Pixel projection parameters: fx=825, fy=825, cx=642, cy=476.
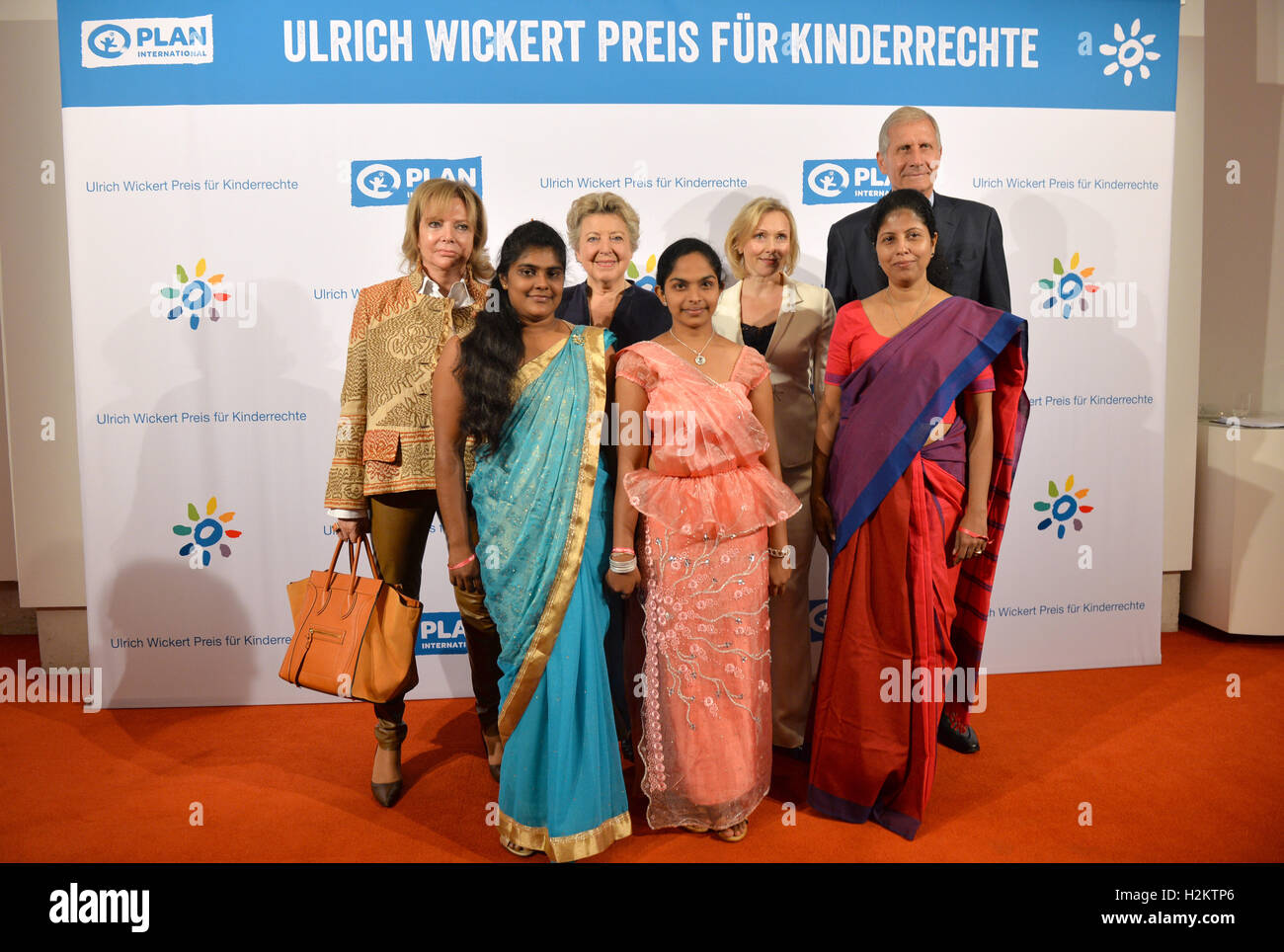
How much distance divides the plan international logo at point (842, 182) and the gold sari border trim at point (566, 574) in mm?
1688

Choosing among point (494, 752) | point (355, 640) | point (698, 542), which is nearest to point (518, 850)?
point (494, 752)

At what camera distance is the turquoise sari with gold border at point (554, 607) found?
236 cm

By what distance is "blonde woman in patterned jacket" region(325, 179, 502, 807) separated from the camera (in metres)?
2.68

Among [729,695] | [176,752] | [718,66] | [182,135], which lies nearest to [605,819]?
[729,695]

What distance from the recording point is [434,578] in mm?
3672

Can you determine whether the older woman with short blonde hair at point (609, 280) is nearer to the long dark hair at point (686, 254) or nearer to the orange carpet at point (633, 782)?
the long dark hair at point (686, 254)

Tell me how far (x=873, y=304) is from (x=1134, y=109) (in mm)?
2085

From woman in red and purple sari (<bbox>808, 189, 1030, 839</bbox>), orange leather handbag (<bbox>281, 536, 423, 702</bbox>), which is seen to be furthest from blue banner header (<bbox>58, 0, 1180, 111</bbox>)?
orange leather handbag (<bbox>281, 536, 423, 702</bbox>)

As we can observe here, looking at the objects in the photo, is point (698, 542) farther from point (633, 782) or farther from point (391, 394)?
point (391, 394)

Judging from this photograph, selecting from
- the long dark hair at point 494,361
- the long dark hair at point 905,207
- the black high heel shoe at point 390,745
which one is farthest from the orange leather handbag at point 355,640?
the long dark hair at point 905,207

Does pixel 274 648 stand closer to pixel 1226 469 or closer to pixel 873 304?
pixel 873 304

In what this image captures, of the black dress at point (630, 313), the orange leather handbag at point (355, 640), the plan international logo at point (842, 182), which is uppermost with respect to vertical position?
the plan international logo at point (842, 182)

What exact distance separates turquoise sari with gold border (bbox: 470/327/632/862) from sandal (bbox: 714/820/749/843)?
32 cm

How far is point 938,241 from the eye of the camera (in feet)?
10.6
